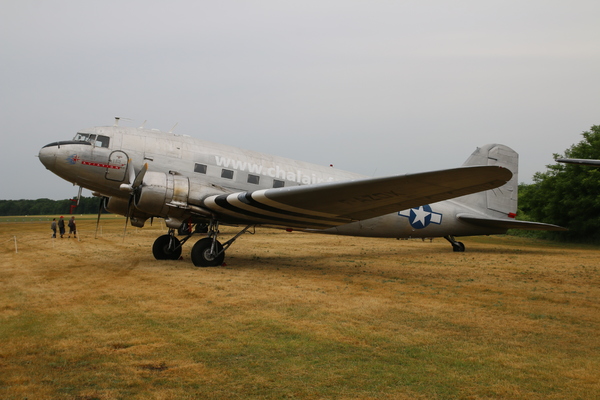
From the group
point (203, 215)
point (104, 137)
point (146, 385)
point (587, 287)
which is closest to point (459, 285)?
point (587, 287)

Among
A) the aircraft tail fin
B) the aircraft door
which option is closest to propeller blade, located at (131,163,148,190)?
the aircraft door

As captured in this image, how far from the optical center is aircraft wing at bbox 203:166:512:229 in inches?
312

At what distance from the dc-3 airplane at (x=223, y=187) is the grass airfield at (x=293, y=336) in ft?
5.14

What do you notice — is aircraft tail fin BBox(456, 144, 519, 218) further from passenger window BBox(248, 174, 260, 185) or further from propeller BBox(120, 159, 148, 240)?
propeller BBox(120, 159, 148, 240)

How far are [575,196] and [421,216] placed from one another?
15.9 metres

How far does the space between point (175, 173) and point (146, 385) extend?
8.26 metres

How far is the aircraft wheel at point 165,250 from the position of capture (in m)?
12.6

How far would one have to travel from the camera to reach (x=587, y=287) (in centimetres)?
892

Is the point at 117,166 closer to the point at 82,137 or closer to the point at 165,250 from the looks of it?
the point at 82,137

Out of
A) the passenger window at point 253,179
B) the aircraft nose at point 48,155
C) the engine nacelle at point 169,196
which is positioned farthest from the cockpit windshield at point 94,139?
the passenger window at point 253,179

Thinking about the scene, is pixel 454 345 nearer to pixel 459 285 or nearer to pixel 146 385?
pixel 146 385

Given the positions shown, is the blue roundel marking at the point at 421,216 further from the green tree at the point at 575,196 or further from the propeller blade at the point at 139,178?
the green tree at the point at 575,196

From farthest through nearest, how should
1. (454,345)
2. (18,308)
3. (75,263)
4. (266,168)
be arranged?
(266,168), (75,263), (18,308), (454,345)

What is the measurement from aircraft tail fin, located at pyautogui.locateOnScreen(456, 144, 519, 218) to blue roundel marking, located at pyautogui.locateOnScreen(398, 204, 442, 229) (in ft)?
5.96
